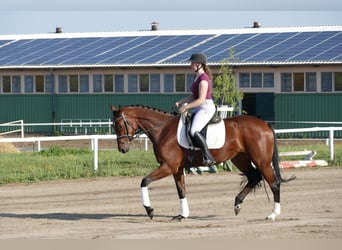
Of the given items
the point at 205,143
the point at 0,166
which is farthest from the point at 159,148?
the point at 0,166

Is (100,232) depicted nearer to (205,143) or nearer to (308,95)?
(205,143)

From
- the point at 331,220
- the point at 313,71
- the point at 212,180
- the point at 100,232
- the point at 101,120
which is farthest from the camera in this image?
the point at 101,120

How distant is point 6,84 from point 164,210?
38529mm

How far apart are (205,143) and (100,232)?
2.49 meters

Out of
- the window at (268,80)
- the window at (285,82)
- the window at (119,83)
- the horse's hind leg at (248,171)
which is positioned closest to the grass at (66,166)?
the horse's hind leg at (248,171)

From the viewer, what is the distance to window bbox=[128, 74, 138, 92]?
167ft

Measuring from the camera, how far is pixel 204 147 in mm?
15336

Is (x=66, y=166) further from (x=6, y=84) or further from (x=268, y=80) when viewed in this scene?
(x=6, y=84)

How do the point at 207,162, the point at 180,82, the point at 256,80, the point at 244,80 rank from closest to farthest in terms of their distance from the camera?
the point at 207,162 < the point at 256,80 < the point at 244,80 < the point at 180,82

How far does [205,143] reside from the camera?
15352 mm

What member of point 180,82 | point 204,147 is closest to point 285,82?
point 180,82

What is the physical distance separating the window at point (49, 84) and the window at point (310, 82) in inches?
530

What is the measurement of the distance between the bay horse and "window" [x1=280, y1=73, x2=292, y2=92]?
3162cm

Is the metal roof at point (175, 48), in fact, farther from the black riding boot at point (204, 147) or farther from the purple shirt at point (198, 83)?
the purple shirt at point (198, 83)
